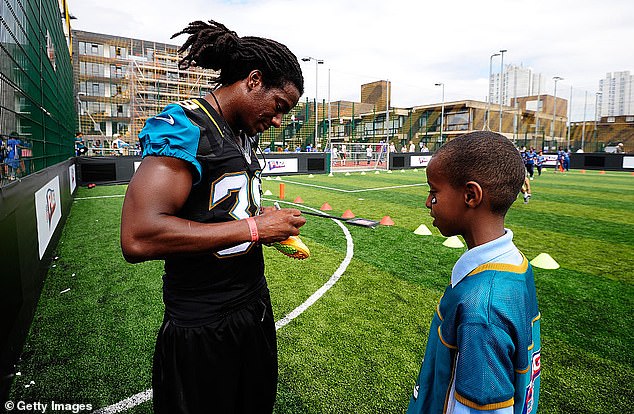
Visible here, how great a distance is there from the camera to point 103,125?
55.4 metres

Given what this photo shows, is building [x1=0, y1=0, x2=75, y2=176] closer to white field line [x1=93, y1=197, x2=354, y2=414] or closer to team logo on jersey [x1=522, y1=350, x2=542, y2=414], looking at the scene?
white field line [x1=93, y1=197, x2=354, y2=414]

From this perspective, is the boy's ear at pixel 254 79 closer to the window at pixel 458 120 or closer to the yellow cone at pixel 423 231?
the yellow cone at pixel 423 231

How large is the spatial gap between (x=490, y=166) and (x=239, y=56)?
1222 mm

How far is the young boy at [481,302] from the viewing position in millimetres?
1254

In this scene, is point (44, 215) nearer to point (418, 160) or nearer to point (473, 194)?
point (473, 194)

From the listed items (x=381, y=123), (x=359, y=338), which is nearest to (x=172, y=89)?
(x=381, y=123)

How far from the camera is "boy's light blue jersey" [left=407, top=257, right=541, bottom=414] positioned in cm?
124

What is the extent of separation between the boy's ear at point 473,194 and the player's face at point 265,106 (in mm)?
939

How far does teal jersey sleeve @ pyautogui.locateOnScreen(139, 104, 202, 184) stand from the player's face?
1.15 ft

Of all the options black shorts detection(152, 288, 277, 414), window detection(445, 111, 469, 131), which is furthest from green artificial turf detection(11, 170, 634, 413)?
window detection(445, 111, 469, 131)

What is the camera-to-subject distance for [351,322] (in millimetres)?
4320

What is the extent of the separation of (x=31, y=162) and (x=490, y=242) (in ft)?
18.1

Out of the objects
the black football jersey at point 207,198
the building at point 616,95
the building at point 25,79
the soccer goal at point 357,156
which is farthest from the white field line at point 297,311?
the building at point 616,95

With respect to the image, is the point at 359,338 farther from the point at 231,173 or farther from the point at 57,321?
the point at 57,321
